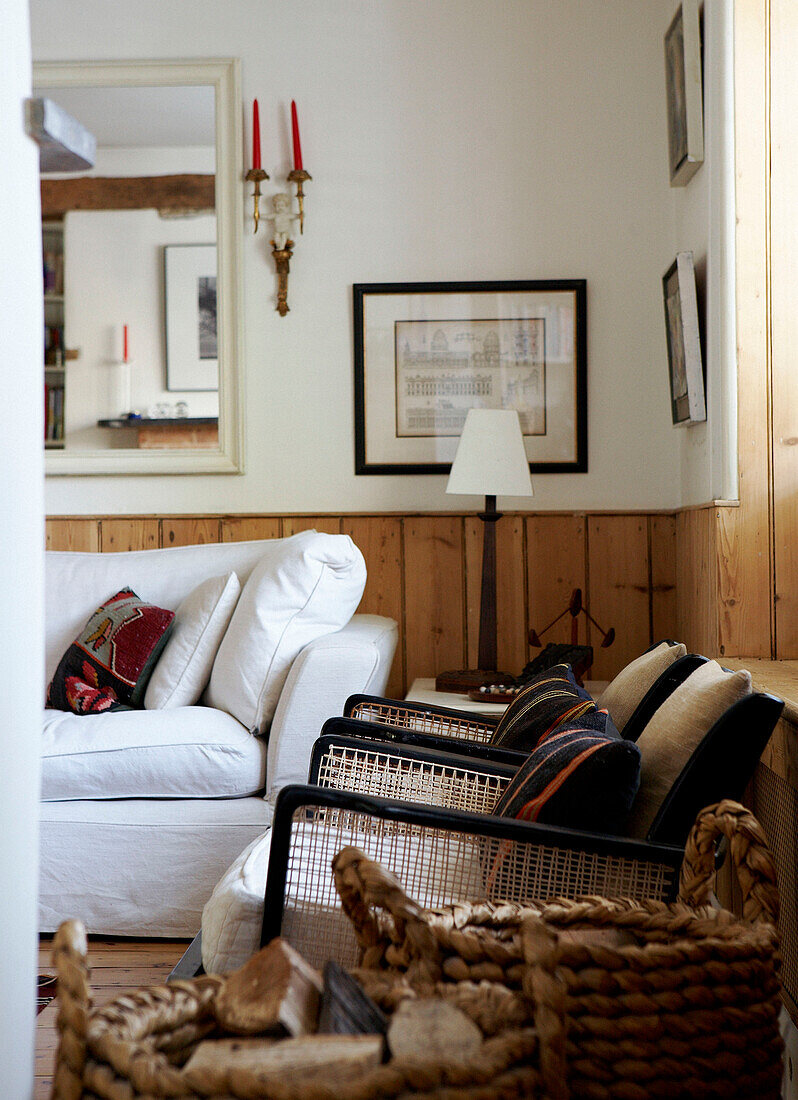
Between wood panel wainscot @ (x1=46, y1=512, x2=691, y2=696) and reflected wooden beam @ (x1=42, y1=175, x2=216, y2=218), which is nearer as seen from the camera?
wood panel wainscot @ (x1=46, y1=512, x2=691, y2=696)

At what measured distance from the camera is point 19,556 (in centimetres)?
75

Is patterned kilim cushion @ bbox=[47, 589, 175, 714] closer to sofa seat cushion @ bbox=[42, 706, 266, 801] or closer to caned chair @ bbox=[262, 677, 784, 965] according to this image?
sofa seat cushion @ bbox=[42, 706, 266, 801]

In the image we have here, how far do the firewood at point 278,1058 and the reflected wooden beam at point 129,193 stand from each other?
2.92 m

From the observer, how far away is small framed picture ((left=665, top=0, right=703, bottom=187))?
246 cm

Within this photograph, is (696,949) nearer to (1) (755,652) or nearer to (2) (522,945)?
(2) (522,945)

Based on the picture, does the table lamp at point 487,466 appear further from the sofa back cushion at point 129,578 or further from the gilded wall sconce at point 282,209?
the gilded wall sconce at point 282,209

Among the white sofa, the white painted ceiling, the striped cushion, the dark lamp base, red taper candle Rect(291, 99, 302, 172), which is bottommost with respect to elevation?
the white sofa

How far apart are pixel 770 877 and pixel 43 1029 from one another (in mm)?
1437

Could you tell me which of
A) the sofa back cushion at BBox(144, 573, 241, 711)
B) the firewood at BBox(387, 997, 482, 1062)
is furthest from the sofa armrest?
the firewood at BBox(387, 997, 482, 1062)

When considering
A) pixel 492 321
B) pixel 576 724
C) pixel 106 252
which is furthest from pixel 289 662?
pixel 106 252

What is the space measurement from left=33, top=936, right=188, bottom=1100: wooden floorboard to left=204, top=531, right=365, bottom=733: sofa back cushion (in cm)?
54

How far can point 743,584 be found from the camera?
223cm

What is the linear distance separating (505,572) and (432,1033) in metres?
2.39

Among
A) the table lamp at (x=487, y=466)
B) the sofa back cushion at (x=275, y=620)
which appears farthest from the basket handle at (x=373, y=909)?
the table lamp at (x=487, y=466)
